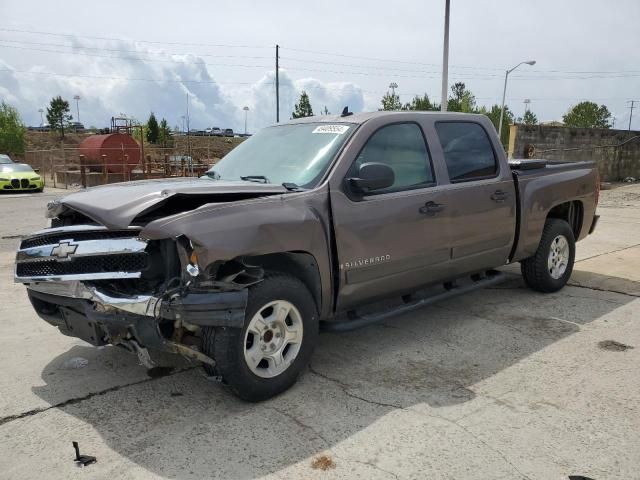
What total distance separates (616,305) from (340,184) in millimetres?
3498

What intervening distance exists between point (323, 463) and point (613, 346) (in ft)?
9.47

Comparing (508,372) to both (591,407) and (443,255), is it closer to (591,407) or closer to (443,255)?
(591,407)

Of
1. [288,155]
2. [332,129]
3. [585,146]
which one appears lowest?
[288,155]

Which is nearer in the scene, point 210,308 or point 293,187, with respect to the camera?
point 210,308

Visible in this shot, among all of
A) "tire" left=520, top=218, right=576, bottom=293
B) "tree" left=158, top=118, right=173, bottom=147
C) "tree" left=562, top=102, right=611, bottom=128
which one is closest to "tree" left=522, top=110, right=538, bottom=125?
"tree" left=562, top=102, right=611, bottom=128

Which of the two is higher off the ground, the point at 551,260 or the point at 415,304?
the point at 551,260

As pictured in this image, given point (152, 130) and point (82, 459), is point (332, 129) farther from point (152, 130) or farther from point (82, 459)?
point (152, 130)

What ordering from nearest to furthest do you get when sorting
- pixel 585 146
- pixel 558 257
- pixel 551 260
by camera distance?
pixel 551 260, pixel 558 257, pixel 585 146

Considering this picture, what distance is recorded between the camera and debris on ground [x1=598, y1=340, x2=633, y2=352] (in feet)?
14.9

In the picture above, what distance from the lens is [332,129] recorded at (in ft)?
14.4

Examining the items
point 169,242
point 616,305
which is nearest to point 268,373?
point 169,242

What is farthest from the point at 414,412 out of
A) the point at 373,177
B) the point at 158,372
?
the point at 158,372

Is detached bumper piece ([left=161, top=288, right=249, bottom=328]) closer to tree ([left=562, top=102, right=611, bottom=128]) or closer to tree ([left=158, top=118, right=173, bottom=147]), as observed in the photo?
tree ([left=158, top=118, right=173, bottom=147])

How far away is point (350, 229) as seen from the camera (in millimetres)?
3953
